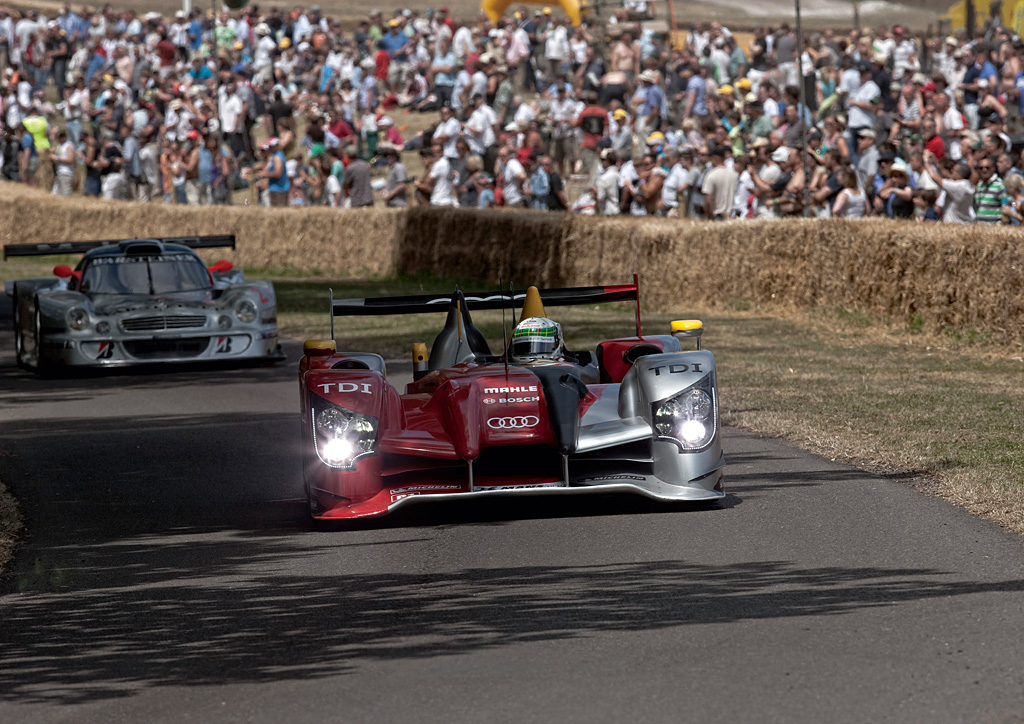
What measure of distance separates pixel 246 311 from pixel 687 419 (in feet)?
29.6

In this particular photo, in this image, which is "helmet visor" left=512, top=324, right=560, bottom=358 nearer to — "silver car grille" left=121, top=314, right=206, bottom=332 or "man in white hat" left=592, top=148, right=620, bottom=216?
"silver car grille" left=121, top=314, right=206, bottom=332

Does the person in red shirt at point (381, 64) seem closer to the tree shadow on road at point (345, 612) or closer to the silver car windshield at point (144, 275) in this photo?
the silver car windshield at point (144, 275)

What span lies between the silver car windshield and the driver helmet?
838 cm

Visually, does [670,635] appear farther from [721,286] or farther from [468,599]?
[721,286]

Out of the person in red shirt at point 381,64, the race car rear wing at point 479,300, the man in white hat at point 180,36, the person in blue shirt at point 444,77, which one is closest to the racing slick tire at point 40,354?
the race car rear wing at point 479,300

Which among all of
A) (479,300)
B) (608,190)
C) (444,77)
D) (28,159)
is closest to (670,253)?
(608,190)

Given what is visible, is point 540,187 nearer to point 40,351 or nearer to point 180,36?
point 40,351

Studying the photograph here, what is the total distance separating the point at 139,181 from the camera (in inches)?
1400

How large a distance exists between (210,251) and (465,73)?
6820 millimetres

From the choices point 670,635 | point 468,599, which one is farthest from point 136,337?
point 670,635

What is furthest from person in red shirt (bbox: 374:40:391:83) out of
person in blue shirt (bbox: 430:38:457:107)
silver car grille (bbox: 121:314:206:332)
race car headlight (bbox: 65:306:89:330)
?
race car headlight (bbox: 65:306:89:330)

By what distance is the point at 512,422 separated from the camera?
8.41 m

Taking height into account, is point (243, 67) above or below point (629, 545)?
above

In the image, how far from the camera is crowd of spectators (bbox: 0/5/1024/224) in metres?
21.4
